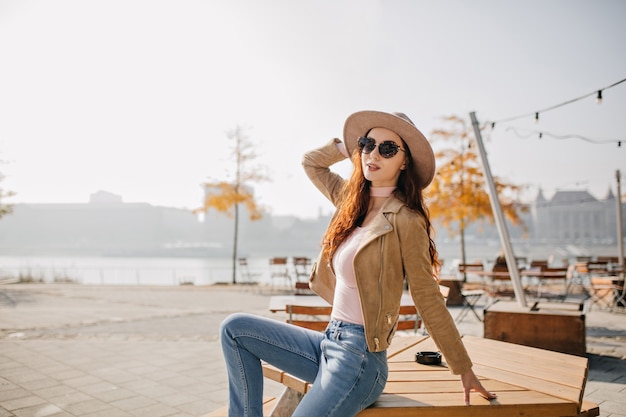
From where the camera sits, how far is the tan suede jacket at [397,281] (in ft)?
5.70

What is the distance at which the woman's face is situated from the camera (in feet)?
6.78

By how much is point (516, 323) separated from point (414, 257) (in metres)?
3.92

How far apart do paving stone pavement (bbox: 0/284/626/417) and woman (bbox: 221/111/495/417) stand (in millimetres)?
1975

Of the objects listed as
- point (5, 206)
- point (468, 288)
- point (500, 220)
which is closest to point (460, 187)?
point (468, 288)

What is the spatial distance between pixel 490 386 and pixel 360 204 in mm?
909

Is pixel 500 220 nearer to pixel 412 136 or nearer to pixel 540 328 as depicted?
pixel 540 328

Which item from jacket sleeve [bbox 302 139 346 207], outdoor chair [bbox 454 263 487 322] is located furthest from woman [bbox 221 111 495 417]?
outdoor chair [bbox 454 263 487 322]

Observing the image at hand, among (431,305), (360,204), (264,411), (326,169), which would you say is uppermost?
(326,169)

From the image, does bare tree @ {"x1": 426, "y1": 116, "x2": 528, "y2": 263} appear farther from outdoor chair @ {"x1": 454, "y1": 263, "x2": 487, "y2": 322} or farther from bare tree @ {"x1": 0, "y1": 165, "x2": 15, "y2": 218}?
bare tree @ {"x1": 0, "y1": 165, "x2": 15, "y2": 218}

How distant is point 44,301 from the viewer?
11398mm

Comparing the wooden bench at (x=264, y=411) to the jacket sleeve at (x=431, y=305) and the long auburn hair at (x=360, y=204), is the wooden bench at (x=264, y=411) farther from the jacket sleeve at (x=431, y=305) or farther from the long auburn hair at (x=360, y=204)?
the jacket sleeve at (x=431, y=305)

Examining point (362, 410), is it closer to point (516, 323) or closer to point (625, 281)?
point (516, 323)

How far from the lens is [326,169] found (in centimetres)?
257

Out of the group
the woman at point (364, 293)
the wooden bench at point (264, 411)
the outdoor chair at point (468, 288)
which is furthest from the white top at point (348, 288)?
the outdoor chair at point (468, 288)
